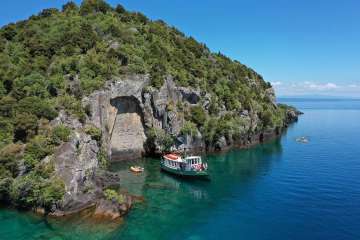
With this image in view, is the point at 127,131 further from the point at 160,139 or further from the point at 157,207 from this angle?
the point at 157,207

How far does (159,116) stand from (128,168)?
13.9 metres

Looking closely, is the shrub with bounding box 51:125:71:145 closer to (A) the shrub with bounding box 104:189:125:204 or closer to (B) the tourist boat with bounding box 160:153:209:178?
(A) the shrub with bounding box 104:189:125:204

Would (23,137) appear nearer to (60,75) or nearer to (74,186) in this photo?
(74,186)

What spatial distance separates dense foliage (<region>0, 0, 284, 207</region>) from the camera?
4181 centimetres

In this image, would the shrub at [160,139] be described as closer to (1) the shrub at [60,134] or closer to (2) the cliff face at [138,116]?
(2) the cliff face at [138,116]

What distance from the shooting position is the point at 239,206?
4144cm

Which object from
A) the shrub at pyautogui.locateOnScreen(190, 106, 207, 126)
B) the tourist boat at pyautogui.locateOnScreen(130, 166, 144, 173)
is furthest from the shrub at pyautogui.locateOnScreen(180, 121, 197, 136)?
the tourist boat at pyautogui.locateOnScreen(130, 166, 144, 173)

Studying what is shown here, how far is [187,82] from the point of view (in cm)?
7738

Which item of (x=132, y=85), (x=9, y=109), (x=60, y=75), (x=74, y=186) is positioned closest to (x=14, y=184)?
(x=74, y=186)

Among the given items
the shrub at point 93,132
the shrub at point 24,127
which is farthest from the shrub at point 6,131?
the shrub at point 93,132

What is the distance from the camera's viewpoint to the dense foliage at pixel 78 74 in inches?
1646

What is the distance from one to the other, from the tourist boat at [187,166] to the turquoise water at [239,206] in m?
1.63

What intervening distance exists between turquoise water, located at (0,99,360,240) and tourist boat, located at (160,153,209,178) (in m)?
1.63

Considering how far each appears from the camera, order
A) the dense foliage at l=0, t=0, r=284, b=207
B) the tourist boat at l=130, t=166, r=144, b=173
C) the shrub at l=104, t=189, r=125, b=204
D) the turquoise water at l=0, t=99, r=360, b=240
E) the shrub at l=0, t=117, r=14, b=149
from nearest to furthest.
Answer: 1. the turquoise water at l=0, t=99, r=360, b=240
2. the shrub at l=104, t=189, r=125, b=204
3. the dense foliage at l=0, t=0, r=284, b=207
4. the shrub at l=0, t=117, r=14, b=149
5. the tourist boat at l=130, t=166, r=144, b=173
